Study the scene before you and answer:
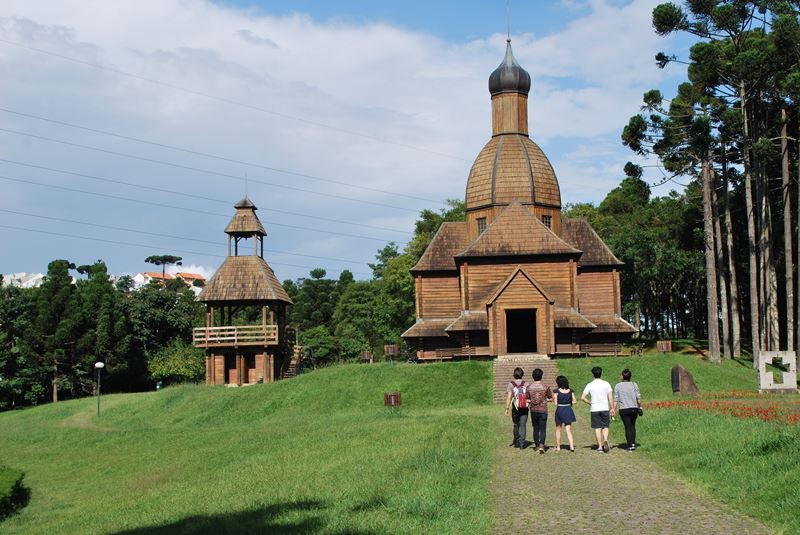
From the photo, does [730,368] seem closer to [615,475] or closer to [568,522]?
[615,475]

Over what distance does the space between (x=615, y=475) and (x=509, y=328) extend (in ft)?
105

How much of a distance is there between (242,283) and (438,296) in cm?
1191

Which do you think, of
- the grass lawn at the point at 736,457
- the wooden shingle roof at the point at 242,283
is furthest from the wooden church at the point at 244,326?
the grass lawn at the point at 736,457

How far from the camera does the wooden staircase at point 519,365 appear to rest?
3416 cm

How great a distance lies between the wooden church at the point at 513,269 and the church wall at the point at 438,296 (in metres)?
0.05

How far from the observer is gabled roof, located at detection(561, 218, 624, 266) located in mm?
45500

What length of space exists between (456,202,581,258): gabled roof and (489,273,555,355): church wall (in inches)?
122

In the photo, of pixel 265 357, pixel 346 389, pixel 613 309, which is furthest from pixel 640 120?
pixel 265 357

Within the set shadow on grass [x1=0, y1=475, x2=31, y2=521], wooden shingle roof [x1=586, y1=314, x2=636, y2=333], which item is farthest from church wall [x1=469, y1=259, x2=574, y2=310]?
shadow on grass [x1=0, y1=475, x2=31, y2=521]

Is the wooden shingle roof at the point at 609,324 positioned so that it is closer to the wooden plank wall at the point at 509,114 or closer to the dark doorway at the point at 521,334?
the dark doorway at the point at 521,334

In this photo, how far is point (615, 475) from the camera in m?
14.4

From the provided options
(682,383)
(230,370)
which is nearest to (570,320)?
(682,383)

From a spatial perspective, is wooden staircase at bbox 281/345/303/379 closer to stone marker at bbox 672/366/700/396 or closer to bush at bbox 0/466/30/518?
stone marker at bbox 672/366/700/396

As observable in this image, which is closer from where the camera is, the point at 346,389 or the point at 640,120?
the point at 346,389
